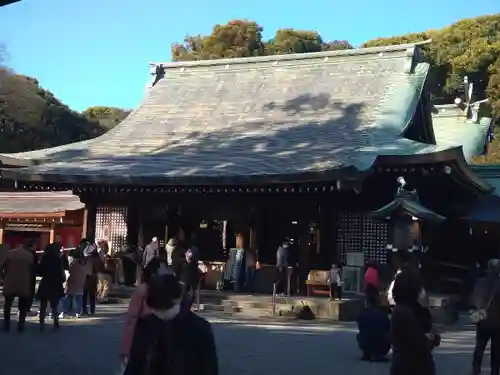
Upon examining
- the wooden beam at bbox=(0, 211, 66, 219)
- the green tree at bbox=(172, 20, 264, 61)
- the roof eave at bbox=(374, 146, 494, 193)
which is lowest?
the wooden beam at bbox=(0, 211, 66, 219)

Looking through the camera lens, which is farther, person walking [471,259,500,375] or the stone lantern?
the stone lantern

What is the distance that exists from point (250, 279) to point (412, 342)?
43.7 feet

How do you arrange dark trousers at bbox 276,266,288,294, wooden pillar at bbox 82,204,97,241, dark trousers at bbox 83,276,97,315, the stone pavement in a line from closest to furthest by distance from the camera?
the stone pavement < dark trousers at bbox 83,276,97,315 < dark trousers at bbox 276,266,288,294 < wooden pillar at bbox 82,204,97,241

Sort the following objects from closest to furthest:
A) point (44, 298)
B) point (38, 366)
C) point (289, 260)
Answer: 1. point (38, 366)
2. point (44, 298)
3. point (289, 260)

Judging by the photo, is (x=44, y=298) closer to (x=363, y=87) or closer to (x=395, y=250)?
(x=395, y=250)

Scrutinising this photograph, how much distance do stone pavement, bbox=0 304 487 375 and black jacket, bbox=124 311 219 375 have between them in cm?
501

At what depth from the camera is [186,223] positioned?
19062 millimetres

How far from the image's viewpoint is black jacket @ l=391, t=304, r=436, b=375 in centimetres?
442

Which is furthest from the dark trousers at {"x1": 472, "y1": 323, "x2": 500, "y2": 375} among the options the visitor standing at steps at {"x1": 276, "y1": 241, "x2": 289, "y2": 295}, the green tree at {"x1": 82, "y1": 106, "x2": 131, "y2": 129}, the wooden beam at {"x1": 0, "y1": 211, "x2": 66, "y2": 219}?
the green tree at {"x1": 82, "y1": 106, "x2": 131, "y2": 129}

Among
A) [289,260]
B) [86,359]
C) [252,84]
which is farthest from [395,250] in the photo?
[252,84]

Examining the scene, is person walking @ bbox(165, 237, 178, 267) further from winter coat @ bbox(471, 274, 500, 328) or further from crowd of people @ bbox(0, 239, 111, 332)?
winter coat @ bbox(471, 274, 500, 328)

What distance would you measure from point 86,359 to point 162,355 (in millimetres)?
6020

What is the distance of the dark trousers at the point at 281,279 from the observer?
16.9 m

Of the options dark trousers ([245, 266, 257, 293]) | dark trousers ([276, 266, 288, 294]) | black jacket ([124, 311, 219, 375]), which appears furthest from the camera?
dark trousers ([245, 266, 257, 293])
